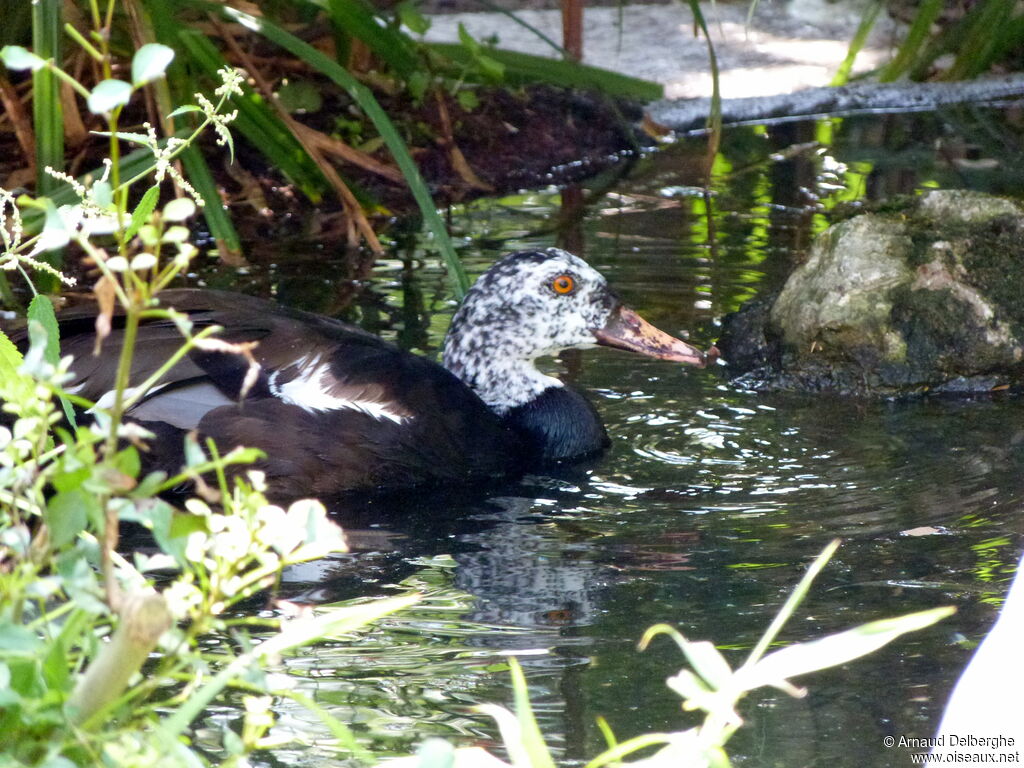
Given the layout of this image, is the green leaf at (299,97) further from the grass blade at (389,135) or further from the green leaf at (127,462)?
the green leaf at (127,462)

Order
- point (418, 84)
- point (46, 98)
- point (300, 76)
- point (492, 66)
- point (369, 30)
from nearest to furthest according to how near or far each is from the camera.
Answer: point (46, 98) < point (369, 30) < point (418, 84) < point (492, 66) < point (300, 76)

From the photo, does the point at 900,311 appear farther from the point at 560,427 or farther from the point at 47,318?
the point at 47,318

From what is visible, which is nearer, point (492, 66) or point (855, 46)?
point (492, 66)

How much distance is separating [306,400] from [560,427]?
0.87m

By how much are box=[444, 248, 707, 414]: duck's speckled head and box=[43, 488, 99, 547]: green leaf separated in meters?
3.29

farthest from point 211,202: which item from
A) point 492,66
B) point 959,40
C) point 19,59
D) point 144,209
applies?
point 959,40

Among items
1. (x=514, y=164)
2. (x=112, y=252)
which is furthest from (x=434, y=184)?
(x=112, y=252)

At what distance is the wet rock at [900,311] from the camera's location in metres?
5.07

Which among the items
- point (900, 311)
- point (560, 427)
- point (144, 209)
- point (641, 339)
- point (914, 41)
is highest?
point (914, 41)

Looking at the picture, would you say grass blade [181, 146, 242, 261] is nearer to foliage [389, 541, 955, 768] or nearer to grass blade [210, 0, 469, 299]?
grass blade [210, 0, 469, 299]

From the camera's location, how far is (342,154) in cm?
647

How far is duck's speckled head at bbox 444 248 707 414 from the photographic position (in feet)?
15.7

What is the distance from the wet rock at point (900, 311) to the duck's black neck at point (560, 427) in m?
0.80

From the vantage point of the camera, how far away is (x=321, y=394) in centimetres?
412
